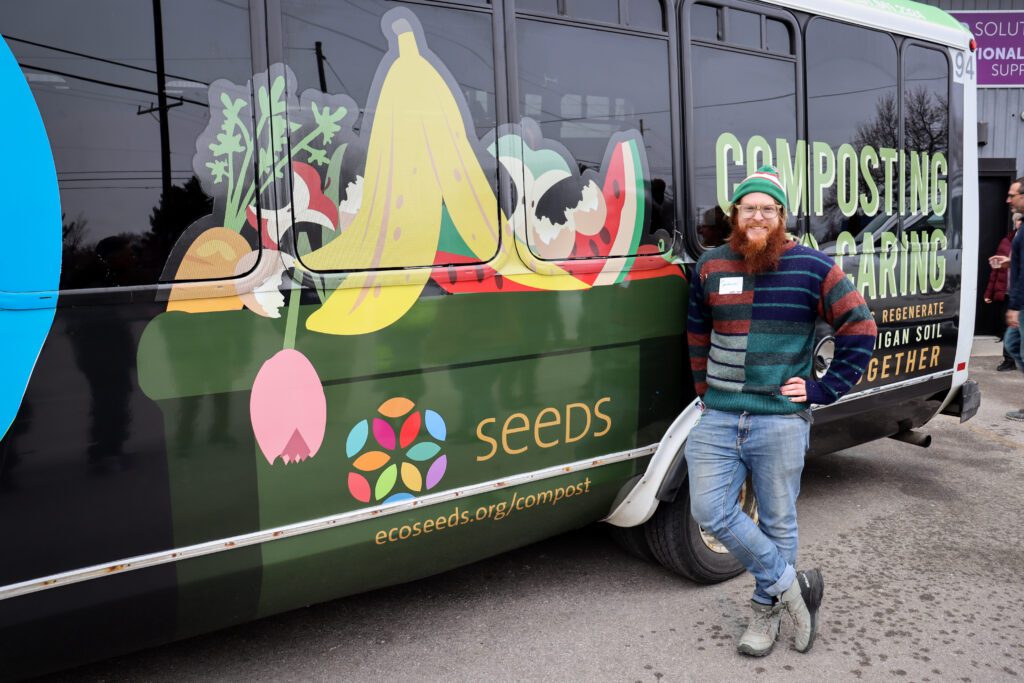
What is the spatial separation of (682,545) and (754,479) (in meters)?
0.71

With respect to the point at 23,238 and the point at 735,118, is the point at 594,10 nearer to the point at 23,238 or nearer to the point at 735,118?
the point at 735,118

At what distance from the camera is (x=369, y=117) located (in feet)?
8.95

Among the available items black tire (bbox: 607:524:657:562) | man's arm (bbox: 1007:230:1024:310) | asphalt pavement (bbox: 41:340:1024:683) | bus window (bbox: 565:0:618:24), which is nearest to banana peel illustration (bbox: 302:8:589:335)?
bus window (bbox: 565:0:618:24)

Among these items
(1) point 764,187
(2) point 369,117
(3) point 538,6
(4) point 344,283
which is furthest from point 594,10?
(4) point 344,283

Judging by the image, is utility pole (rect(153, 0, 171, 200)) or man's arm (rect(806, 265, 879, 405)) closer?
utility pole (rect(153, 0, 171, 200))

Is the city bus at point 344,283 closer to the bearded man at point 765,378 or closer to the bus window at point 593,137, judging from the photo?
the bus window at point 593,137

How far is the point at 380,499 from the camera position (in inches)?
112

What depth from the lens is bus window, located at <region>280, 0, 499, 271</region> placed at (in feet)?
8.60

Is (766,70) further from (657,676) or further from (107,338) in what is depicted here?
(107,338)

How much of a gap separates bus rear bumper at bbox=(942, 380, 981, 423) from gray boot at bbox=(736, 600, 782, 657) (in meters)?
2.55

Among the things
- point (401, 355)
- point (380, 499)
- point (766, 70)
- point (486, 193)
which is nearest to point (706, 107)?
point (766, 70)

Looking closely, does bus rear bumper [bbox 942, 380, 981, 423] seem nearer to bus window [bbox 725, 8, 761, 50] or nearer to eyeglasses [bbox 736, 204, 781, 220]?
bus window [bbox 725, 8, 761, 50]

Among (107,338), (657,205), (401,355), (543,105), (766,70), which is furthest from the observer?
(766,70)

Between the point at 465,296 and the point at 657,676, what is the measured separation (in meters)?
Result: 1.59
